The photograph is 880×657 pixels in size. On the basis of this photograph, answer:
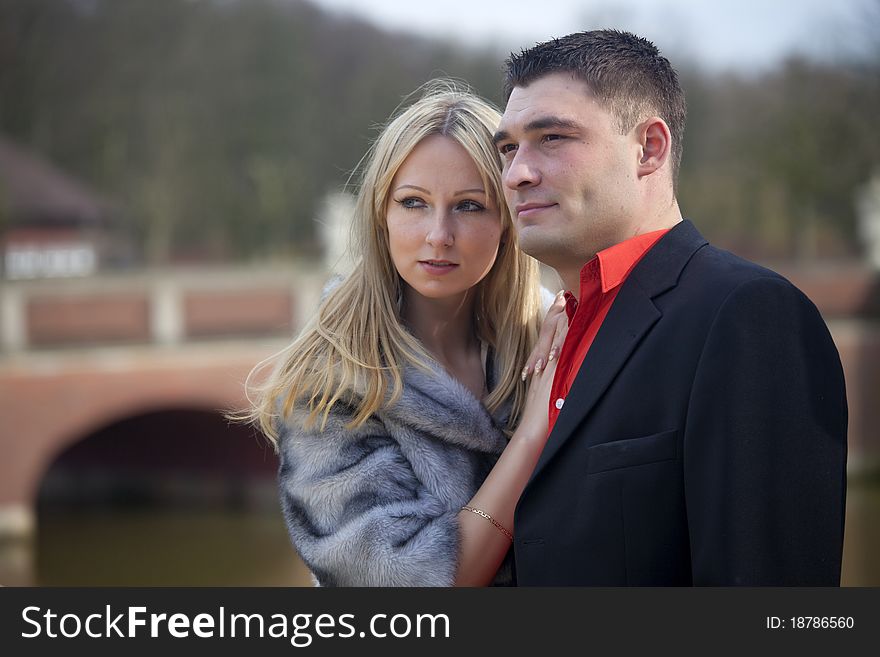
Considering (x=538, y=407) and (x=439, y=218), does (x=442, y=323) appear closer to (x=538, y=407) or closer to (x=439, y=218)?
(x=439, y=218)

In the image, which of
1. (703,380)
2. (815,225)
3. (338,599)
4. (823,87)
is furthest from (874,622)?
(815,225)

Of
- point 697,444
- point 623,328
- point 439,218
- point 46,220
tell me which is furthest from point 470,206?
point 46,220

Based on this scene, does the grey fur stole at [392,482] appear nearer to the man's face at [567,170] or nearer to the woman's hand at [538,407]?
the woman's hand at [538,407]

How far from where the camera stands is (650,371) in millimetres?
1853

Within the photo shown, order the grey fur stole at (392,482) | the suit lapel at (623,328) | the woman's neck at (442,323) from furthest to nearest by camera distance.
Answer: the woman's neck at (442,323) < the grey fur stole at (392,482) < the suit lapel at (623,328)

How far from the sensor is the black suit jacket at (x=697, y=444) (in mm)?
1696

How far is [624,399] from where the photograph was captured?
186 centimetres

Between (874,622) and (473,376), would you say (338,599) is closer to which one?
(473,376)

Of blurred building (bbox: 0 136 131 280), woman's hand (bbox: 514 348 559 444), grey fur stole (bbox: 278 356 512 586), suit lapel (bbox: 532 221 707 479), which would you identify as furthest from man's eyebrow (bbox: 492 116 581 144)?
blurred building (bbox: 0 136 131 280)

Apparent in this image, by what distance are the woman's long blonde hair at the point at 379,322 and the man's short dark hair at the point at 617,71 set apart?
0.35m

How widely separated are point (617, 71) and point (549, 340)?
0.62 m

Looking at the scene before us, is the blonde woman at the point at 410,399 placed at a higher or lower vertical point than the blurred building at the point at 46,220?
lower

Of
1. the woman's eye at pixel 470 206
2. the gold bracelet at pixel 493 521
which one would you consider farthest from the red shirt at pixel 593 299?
the woman's eye at pixel 470 206

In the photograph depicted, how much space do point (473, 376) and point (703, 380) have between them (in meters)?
0.90
